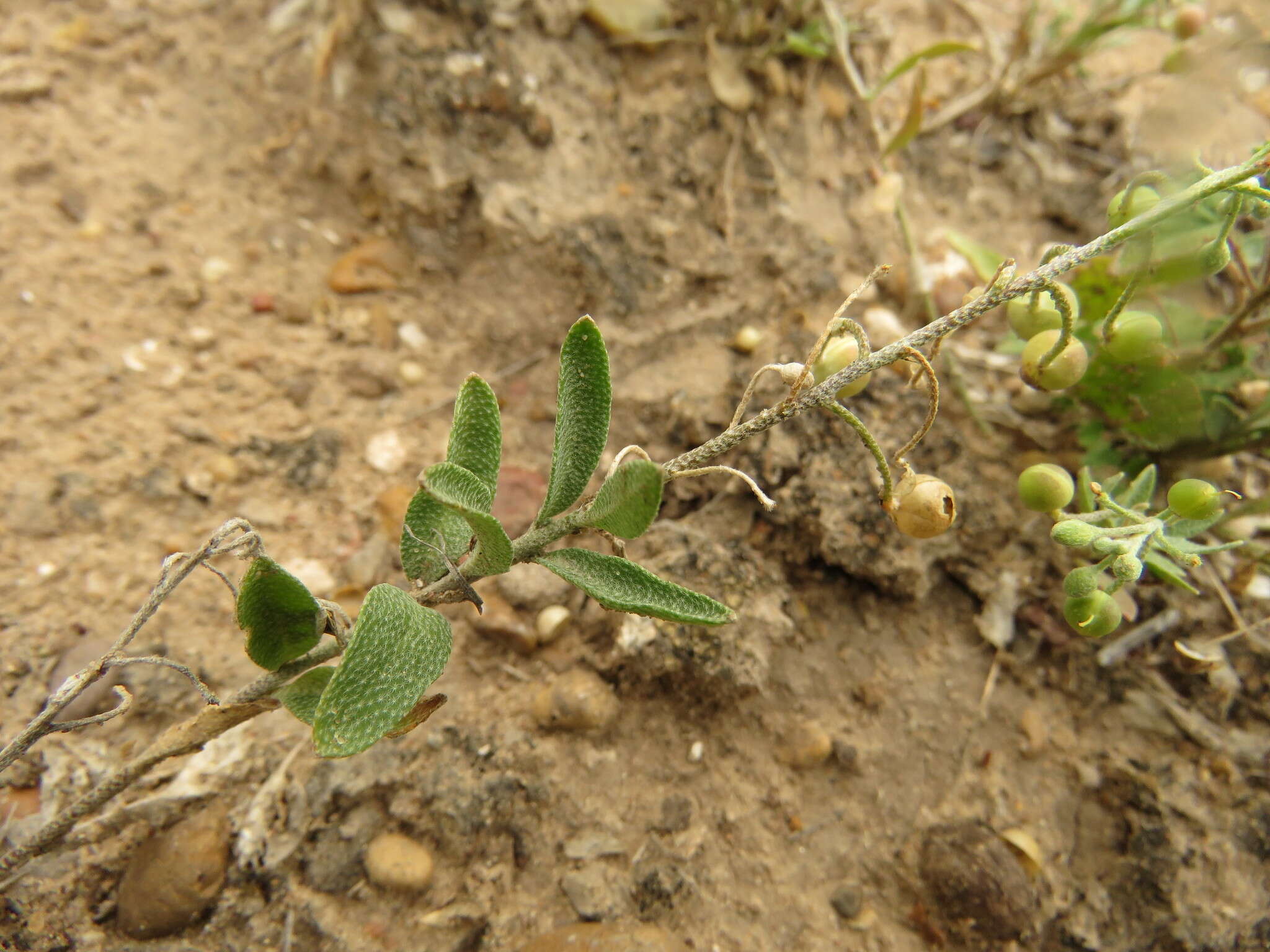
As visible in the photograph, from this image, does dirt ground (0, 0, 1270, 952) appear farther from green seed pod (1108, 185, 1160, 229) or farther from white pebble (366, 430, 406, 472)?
green seed pod (1108, 185, 1160, 229)

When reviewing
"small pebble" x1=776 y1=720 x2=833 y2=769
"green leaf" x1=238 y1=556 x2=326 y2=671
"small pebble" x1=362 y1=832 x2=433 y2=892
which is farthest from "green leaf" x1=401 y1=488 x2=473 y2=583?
"small pebble" x1=776 y1=720 x2=833 y2=769

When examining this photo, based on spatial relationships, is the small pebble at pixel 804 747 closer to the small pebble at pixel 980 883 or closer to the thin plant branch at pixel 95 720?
the small pebble at pixel 980 883

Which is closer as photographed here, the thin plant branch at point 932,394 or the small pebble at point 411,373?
the thin plant branch at point 932,394

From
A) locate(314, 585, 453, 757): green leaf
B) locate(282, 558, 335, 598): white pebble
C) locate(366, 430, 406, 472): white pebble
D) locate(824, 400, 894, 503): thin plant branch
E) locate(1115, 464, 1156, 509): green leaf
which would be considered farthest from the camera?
locate(366, 430, 406, 472): white pebble

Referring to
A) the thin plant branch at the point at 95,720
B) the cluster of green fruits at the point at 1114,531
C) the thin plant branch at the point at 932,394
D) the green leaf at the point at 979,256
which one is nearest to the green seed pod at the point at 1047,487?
the cluster of green fruits at the point at 1114,531

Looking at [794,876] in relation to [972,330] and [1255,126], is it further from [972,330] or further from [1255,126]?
[1255,126]

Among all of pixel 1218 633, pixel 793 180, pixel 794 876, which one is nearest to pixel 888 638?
pixel 794 876

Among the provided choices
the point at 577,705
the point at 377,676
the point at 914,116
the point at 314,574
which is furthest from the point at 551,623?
the point at 914,116
